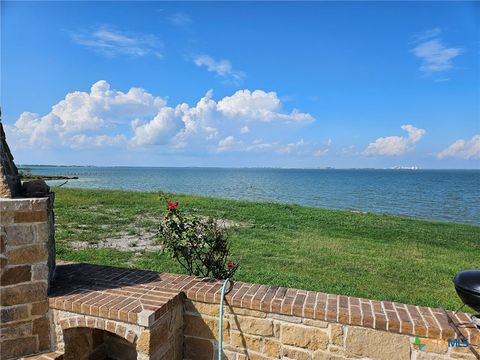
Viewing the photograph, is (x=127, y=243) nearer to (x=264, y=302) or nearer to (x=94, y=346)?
(x=94, y=346)

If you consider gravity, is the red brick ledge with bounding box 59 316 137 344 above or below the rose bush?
below

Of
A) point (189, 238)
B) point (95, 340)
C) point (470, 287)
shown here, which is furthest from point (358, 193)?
point (95, 340)

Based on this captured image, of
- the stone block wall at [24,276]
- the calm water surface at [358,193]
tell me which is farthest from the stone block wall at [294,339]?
the calm water surface at [358,193]

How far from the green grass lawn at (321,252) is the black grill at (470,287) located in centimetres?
368

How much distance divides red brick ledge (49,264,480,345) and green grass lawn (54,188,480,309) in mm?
3154

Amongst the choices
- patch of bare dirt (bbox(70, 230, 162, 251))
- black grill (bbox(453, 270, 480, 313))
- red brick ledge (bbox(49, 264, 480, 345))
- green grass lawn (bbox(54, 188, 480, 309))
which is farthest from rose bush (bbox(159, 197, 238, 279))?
patch of bare dirt (bbox(70, 230, 162, 251))

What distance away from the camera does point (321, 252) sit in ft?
30.6

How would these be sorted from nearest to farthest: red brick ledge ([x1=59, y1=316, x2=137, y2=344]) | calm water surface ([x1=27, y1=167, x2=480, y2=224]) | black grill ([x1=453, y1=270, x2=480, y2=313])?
1. black grill ([x1=453, y1=270, x2=480, y2=313])
2. red brick ledge ([x1=59, y1=316, x2=137, y2=344])
3. calm water surface ([x1=27, y1=167, x2=480, y2=224])

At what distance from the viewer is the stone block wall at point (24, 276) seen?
2.91 meters

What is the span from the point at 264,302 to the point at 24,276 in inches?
89.5

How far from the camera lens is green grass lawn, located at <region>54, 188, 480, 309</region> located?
6.65 m

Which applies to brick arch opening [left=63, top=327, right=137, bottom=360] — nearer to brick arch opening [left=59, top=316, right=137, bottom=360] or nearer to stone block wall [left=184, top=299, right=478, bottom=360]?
brick arch opening [left=59, top=316, right=137, bottom=360]

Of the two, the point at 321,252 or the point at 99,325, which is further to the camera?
the point at 321,252

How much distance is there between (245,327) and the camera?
3.15 m
